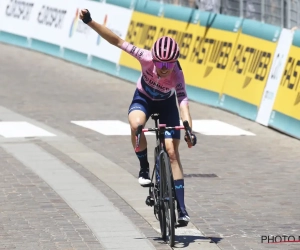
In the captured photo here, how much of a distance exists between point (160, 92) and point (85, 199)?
6.04 ft

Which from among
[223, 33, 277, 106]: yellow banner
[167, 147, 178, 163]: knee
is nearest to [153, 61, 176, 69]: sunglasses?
[167, 147, 178, 163]: knee

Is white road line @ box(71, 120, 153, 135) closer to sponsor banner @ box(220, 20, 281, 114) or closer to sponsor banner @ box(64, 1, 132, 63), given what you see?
sponsor banner @ box(220, 20, 281, 114)

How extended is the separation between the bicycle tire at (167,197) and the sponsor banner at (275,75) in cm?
760

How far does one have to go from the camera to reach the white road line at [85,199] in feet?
28.9

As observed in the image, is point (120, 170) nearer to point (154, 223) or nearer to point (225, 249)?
point (154, 223)

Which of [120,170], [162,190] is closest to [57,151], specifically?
[120,170]

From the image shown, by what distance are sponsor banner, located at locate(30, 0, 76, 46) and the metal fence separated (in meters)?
4.75

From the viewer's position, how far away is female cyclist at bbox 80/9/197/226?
876cm

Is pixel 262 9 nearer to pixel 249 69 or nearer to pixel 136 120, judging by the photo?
pixel 249 69

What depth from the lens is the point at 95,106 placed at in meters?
18.1

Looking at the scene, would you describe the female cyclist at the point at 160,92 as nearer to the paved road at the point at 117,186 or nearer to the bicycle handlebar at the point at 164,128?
the bicycle handlebar at the point at 164,128

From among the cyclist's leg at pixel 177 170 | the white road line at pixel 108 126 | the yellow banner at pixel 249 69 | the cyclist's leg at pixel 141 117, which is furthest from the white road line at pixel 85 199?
the yellow banner at pixel 249 69

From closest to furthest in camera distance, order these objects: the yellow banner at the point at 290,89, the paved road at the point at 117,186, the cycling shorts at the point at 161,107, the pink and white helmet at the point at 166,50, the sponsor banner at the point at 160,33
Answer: the pink and white helmet at the point at 166,50 < the paved road at the point at 117,186 < the cycling shorts at the point at 161,107 < the yellow banner at the point at 290,89 < the sponsor banner at the point at 160,33

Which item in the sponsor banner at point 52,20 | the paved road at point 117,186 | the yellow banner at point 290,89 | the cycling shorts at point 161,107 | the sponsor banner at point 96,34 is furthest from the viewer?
the sponsor banner at point 52,20
